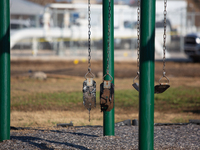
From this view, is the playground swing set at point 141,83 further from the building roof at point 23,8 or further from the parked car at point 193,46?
the building roof at point 23,8

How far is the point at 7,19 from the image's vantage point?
15.8 feet

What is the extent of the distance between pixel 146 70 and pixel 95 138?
1921 mm

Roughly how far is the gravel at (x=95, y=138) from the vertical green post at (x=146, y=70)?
1045 millimetres

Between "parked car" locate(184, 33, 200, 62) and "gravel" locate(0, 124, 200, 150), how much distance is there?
49.8 feet

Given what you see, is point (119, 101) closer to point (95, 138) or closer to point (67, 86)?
point (67, 86)

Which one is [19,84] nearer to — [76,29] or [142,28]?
[142,28]

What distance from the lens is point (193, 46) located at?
20531 mm

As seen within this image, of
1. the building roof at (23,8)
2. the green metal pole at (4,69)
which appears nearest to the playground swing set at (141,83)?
the green metal pole at (4,69)

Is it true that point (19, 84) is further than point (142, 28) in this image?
Yes

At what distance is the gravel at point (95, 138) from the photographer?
4.65 m

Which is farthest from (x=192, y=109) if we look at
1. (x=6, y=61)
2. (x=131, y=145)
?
(x=6, y=61)

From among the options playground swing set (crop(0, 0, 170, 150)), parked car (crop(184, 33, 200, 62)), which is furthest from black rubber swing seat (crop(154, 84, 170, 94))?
parked car (crop(184, 33, 200, 62))

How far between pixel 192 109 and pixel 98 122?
2.63 m

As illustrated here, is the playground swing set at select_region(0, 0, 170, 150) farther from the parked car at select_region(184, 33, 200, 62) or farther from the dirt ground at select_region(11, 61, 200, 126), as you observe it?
the parked car at select_region(184, 33, 200, 62)
